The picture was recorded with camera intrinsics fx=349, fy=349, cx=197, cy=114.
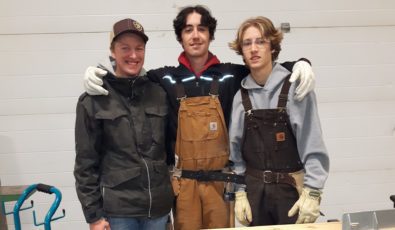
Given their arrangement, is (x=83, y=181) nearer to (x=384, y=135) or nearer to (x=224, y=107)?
(x=224, y=107)

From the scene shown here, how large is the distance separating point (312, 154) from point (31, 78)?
2543mm

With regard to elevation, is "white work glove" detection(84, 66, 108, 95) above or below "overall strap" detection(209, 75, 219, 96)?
above

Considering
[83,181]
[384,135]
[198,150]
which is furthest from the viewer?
[384,135]

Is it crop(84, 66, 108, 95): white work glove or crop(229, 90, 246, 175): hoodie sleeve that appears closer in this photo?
crop(84, 66, 108, 95): white work glove

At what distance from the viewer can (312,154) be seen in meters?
1.75

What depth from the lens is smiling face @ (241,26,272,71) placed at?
1822 mm

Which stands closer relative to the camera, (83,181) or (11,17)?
(83,181)

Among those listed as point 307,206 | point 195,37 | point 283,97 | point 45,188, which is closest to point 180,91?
point 195,37

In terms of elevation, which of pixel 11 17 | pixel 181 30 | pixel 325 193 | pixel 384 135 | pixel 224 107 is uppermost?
pixel 11 17

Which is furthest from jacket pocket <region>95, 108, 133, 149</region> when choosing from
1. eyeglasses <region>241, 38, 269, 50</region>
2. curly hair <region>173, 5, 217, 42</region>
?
eyeglasses <region>241, 38, 269, 50</region>

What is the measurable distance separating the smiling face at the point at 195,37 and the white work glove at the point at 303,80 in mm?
520

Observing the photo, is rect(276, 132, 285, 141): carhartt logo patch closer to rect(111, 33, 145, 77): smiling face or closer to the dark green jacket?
the dark green jacket

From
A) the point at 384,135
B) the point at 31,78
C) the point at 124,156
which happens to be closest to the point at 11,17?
the point at 31,78

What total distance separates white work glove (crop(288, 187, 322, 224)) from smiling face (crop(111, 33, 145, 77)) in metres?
1.06
